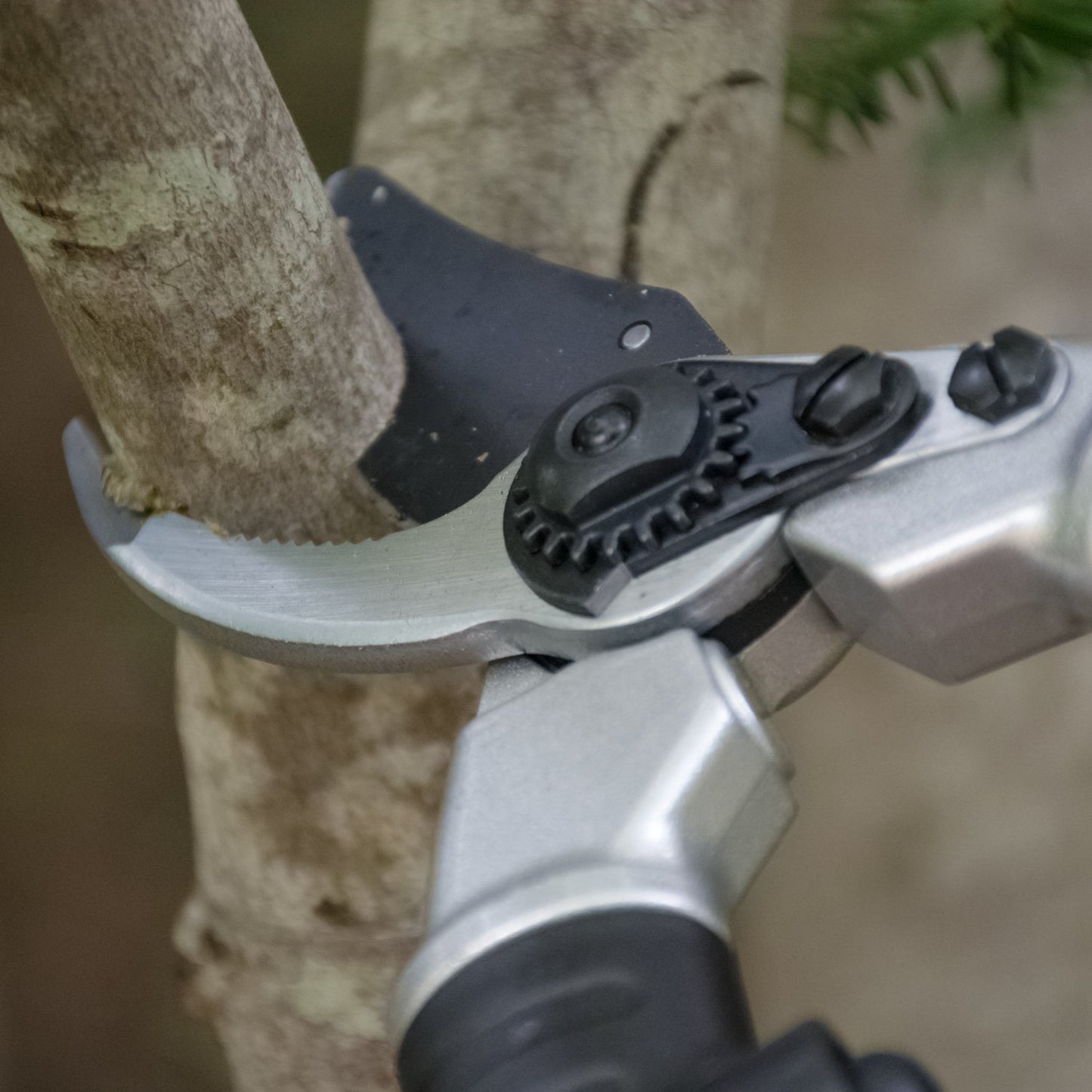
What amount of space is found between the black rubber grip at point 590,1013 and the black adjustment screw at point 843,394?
6.1 inches

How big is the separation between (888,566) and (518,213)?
1.12 ft

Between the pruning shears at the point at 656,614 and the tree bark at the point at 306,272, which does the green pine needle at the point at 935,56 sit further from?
the pruning shears at the point at 656,614

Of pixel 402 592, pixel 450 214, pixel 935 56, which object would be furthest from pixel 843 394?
pixel 935 56

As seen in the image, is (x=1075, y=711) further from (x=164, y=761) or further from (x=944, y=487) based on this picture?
(x=944, y=487)

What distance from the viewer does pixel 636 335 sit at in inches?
19.4

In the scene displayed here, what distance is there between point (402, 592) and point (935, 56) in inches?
25.6

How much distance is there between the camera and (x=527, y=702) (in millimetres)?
400

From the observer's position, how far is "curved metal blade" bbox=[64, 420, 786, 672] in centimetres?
39

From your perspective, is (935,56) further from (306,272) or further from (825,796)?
(825,796)

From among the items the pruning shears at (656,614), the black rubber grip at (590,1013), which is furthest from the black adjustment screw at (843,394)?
the black rubber grip at (590,1013)

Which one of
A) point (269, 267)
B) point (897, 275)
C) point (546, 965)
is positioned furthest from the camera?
point (897, 275)

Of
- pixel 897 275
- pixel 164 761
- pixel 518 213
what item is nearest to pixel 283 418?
pixel 518 213

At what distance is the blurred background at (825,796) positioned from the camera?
1.22 meters

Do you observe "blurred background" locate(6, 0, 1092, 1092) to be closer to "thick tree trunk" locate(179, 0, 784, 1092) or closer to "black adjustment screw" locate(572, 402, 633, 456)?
"thick tree trunk" locate(179, 0, 784, 1092)
